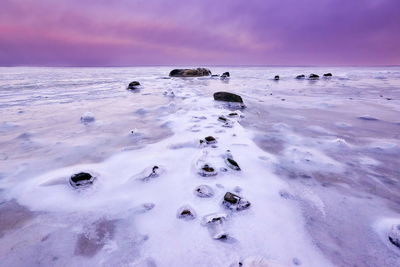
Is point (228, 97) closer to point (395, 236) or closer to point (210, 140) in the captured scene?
point (210, 140)

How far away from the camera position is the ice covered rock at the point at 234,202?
212 cm

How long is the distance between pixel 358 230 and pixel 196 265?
1.51 m

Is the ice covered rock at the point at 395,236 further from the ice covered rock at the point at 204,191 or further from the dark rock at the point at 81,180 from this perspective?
the dark rock at the point at 81,180

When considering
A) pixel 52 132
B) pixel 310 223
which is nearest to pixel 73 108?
pixel 52 132

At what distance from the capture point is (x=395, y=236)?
1.76 m

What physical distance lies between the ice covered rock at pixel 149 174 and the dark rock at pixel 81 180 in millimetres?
519

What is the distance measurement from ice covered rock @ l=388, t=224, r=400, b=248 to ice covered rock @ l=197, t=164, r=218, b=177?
68.6 inches

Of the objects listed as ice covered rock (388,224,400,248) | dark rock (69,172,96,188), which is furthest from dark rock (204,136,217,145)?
ice covered rock (388,224,400,248)

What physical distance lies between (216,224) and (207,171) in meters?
0.91

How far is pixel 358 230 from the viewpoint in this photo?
6.30 ft

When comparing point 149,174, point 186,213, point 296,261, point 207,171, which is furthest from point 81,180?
point 296,261

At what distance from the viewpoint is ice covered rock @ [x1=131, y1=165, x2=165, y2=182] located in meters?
2.74

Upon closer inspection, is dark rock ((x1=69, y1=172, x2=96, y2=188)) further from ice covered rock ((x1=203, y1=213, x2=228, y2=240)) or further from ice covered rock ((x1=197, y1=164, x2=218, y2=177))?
ice covered rock ((x1=203, y1=213, x2=228, y2=240))

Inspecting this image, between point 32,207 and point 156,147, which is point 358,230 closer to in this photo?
point 156,147
